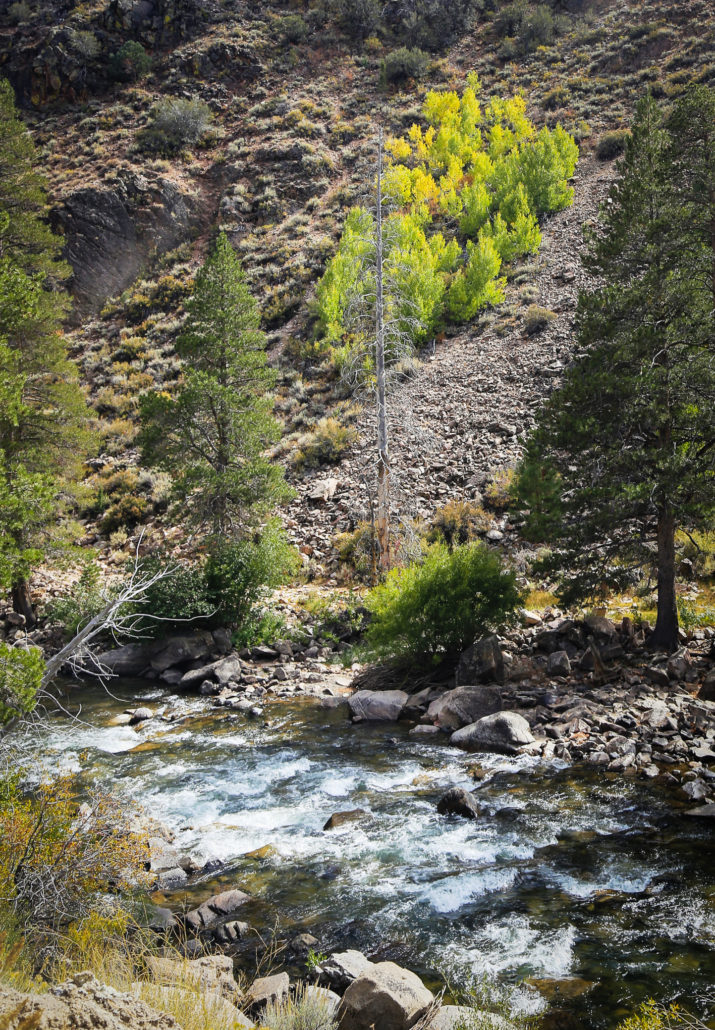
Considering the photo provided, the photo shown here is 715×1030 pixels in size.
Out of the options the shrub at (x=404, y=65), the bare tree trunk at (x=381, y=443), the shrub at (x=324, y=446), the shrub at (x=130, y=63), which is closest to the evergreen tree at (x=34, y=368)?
the bare tree trunk at (x=381, y=443)

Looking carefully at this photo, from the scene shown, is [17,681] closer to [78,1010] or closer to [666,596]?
[78,1010]

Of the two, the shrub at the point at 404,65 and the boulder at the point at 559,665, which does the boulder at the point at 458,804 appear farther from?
the shrub at the point at 404,65

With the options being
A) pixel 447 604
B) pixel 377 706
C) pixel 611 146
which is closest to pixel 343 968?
pixel 377 706

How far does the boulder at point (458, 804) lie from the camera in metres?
7.64

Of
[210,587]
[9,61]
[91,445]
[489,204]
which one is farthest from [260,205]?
[210,587]

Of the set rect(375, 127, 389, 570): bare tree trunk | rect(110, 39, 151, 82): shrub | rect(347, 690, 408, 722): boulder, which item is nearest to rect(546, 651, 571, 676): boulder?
rect(347, 690, 408, 722): boulder

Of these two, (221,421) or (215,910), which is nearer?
(215,910)

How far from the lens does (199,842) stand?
7586mm

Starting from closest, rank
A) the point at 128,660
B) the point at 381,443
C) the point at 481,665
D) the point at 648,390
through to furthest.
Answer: the point at 648,390
the point at 481,665
the point at 128,660
the point at 381,443

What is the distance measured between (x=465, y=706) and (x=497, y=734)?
116 cm

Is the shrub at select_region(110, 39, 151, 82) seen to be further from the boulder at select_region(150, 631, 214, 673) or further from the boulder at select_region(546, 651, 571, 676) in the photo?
the boulder at select_region(546, 651, 571, 676)

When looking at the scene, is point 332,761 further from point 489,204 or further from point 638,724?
point 489,204

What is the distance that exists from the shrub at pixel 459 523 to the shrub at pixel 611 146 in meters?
25.8

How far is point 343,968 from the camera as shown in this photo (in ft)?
15.7
